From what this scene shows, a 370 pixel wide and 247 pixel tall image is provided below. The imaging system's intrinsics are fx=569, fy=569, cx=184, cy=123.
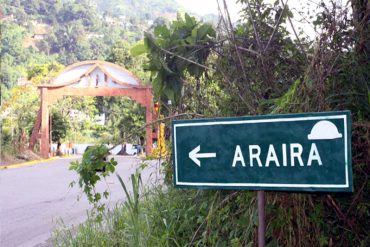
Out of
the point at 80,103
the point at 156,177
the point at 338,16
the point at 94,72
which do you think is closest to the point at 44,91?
the point at 94,72

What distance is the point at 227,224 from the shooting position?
339 cm

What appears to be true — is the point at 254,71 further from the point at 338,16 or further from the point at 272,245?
the point at 272,245

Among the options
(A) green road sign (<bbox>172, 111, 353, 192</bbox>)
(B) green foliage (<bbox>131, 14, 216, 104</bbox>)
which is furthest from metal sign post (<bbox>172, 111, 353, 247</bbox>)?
(B) green foliage (<bbox>131, 14, 216, 104</bbox>)

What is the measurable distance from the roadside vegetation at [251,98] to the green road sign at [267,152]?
77 cm

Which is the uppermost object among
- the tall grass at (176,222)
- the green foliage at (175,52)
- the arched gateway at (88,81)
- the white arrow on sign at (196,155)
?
the arched gateway at (88,81)

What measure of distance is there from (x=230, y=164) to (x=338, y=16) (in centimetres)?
145

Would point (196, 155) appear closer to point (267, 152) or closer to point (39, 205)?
point (267, 152)

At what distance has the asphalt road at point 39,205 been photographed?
750 cm

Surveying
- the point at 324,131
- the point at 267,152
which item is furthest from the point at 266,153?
the point at 324,131

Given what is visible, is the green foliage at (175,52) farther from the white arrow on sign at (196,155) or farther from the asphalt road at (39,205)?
the white arrow on sign at (196,155)

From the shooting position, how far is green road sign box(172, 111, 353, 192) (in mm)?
1979

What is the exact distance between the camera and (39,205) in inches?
440

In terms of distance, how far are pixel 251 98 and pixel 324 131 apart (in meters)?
1.64

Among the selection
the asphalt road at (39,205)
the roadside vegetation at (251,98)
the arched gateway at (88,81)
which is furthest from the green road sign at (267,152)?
the arched gateway at (88,81)
